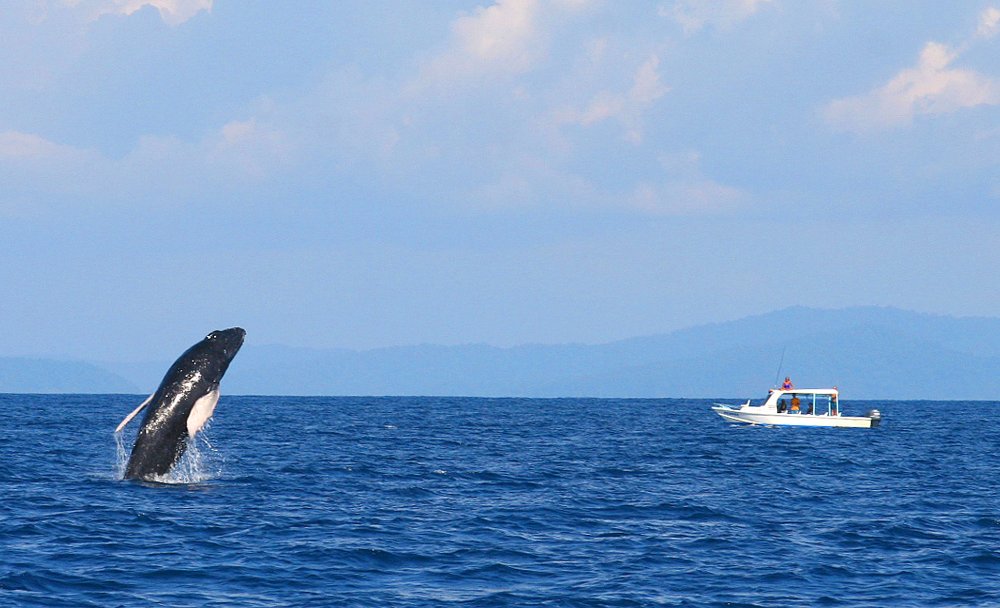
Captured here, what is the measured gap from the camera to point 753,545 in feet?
78.4

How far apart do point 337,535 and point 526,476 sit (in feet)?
46.4

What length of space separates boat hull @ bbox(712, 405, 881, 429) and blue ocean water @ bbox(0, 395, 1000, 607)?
27.6 m

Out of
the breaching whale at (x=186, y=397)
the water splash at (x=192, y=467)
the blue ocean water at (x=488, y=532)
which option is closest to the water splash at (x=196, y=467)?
the water splash at (x=192, y=467)

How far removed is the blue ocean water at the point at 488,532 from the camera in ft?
62.8

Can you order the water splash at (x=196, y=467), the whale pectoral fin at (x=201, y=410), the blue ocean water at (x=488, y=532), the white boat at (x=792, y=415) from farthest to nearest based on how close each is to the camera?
the white boat at (x=792, y=415) < the water splash at (x=196, y=467) < the whale pectoral fin at (x=201, y=410) < the blue ocean water at (x=488, y=532)

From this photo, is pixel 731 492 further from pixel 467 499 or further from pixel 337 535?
pixel 337 535

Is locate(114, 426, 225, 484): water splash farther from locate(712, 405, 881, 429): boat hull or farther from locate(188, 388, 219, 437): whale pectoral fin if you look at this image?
locate(712, 405, 881, 429): boat hull

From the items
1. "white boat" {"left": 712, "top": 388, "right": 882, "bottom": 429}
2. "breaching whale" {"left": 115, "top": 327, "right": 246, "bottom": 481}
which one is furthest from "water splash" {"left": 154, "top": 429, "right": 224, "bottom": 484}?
"white boat" {"left": 712, "top": 388, "right": 882, "bottom": 429}

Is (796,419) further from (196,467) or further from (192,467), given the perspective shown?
(192,467)

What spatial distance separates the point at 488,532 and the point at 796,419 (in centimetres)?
5165

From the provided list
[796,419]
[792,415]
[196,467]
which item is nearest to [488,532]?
[196,467]

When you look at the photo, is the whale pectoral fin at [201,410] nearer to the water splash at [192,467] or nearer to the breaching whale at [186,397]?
the breaching whale at [186,397]

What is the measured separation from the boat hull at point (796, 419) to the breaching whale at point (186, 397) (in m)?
50.2

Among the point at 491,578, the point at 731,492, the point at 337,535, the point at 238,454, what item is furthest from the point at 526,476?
the point at 491,578
